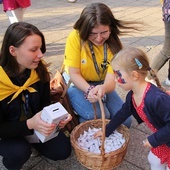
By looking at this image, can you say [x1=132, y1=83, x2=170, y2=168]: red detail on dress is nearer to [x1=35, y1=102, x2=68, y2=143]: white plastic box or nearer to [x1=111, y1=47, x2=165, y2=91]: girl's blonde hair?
[x1=111, y1=47, x2=165, y2=91]: girl's blonde hair

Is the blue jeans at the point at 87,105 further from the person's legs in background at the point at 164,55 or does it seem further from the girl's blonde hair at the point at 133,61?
the person's legs in background at the point at 164,55

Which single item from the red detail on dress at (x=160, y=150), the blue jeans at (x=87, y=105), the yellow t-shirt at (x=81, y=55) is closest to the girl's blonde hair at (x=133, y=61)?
the red detail on dress at (x=160, y=150)

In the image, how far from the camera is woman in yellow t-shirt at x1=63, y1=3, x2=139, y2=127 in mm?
2158

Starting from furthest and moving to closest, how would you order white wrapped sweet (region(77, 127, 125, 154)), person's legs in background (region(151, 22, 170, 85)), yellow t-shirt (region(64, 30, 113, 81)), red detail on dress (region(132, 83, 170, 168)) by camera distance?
1. person's legs in background (region(151, 22, 170, 85))
2. yellow t-shirt (region(64, 30, 113, 81))
3. white wrapped sweet (region(77, 127, 125, 154))
4. red detail on dress (region(132, 83, 170, 168))

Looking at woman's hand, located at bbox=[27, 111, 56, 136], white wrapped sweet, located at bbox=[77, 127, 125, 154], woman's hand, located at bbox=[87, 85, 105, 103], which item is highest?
woman's hand, located at bbox=[27, 111, 56, 136]

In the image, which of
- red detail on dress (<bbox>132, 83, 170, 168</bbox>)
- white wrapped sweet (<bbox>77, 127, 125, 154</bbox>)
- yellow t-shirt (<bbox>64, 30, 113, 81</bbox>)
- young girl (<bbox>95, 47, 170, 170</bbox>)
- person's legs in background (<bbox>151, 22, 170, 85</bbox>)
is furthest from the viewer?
person's legs in background (<bbox>151, 22, 170, 85</bbox>)

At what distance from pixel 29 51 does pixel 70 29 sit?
3.36 meters

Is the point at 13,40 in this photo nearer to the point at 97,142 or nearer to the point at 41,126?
the point at 41,126

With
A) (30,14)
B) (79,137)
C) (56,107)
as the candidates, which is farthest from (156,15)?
(56,107)

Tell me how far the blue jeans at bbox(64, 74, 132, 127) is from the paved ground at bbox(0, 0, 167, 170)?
286 mm

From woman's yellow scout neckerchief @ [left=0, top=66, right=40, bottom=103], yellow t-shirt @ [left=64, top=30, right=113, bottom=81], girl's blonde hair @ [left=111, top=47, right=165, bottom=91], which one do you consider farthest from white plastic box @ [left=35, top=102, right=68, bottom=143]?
yellow t-shirt @ [left=64, top=30, right=113, bottom=81]

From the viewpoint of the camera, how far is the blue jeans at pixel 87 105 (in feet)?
7.82

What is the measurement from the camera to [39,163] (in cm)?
220

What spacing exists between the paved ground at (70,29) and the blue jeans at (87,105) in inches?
11.3
